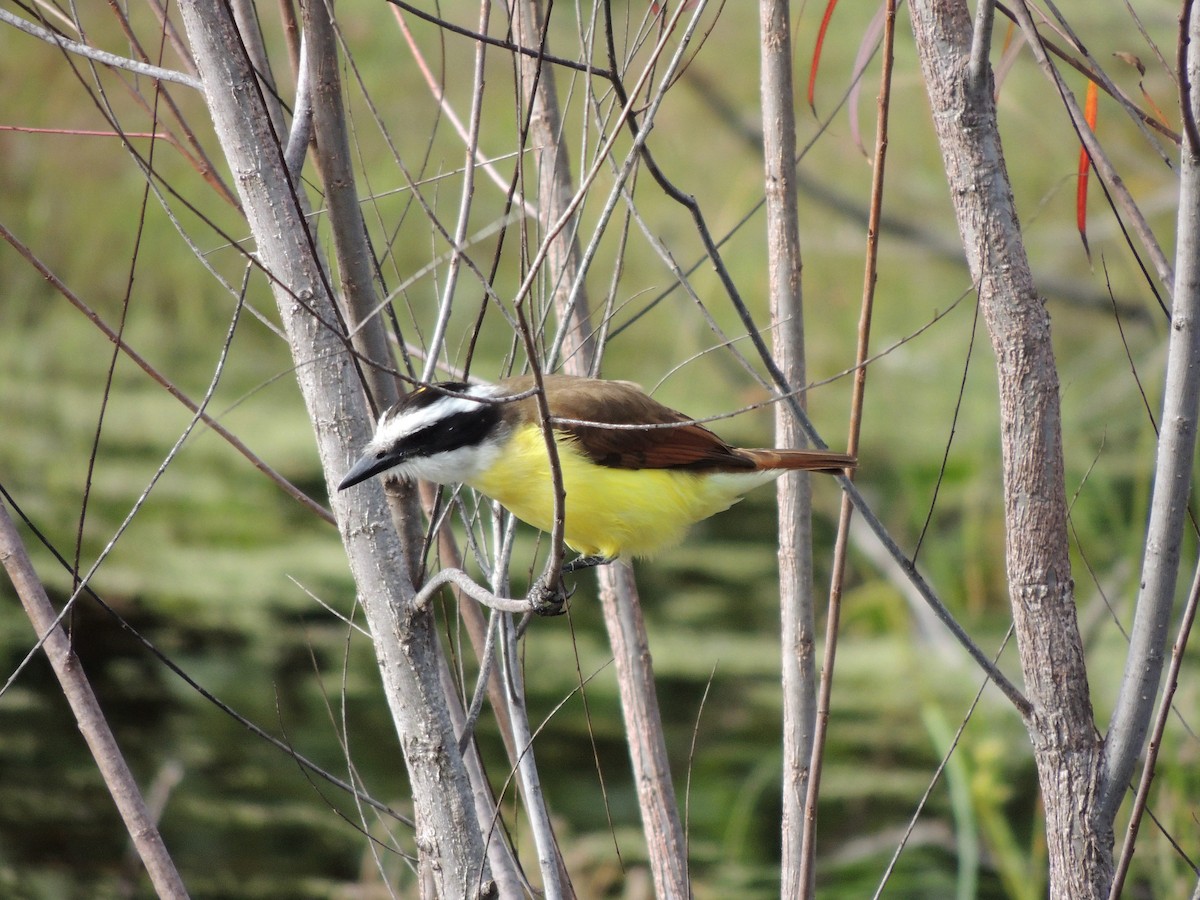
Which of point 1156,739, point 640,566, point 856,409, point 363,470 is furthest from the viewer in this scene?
point 640,566

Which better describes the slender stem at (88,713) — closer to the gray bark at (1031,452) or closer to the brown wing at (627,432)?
the brown wing at (627,432)

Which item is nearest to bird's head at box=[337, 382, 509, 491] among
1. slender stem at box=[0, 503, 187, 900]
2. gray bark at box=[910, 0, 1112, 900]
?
slender stem at box=[0, 503, 187, 900]

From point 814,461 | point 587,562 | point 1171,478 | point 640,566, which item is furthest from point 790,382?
point 640,566

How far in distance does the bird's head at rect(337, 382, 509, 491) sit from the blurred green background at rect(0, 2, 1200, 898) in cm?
260

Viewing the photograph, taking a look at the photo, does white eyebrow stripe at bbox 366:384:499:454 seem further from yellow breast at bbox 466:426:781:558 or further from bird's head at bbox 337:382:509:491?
yellow breast at bbox 466:426:781:558

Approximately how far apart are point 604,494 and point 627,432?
0.12 m

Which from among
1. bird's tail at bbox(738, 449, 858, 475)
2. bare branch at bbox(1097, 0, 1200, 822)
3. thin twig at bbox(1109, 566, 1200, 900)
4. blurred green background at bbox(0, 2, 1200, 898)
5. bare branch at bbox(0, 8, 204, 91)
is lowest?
thin twig at bbox(1109, 566, 1200, 900)

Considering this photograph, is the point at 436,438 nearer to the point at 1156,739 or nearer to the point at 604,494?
the point at 604,494

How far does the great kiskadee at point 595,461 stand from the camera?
1998 mm

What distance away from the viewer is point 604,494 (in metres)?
2.19

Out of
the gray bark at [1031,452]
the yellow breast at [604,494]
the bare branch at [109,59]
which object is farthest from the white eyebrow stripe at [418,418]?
the gray bark at [1031,452]

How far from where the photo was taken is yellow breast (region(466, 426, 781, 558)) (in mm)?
2045

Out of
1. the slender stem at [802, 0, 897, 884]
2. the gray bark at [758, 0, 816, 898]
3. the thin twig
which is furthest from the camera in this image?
the gray bark at [758, 0, 816, 898]

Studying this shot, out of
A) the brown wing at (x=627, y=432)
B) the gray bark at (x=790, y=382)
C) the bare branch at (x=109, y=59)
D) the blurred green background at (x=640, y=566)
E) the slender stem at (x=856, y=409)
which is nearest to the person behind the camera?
the bare branch at (x=109, y=59)
